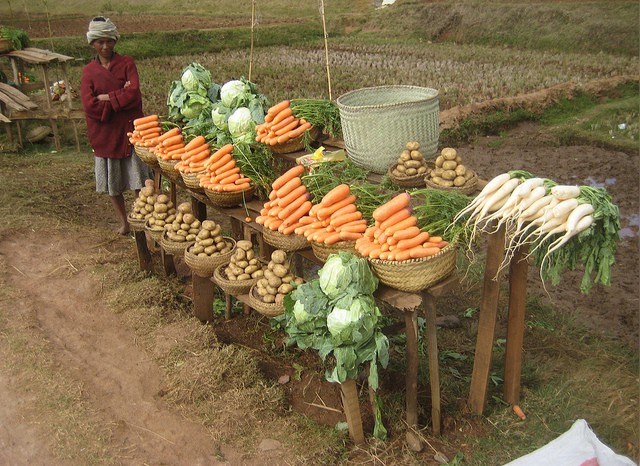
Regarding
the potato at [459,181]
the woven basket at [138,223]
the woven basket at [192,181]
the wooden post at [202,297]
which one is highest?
the potato at [459,181]

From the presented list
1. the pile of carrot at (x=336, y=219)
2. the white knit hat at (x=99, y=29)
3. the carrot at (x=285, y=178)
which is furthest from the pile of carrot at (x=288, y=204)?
the white knit hat at (x=99, y=29)

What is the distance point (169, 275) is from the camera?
5.70 metres

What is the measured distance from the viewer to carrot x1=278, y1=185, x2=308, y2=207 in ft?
12.2

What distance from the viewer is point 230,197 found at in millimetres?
4445

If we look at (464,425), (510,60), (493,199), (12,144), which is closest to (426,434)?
(464,425)

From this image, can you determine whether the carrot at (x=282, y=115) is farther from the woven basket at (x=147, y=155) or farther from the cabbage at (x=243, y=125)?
the woven basket at (x=147, y=155)

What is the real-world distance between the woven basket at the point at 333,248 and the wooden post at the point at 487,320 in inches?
28.8

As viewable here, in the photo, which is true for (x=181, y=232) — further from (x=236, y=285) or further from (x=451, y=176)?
(x=451, y=176)

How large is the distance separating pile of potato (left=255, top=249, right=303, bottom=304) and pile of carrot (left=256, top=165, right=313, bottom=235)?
0.22 meters

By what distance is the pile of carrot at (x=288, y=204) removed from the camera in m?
3.69

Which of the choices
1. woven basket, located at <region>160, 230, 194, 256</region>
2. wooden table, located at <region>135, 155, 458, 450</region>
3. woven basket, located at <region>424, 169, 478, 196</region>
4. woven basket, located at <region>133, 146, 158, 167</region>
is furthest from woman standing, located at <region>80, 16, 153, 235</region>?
woven basket, located at <region>424, 169, 478, 196</region>

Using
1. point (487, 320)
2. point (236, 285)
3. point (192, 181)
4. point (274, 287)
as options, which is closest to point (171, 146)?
point (192, 181)

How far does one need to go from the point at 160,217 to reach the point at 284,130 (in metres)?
1.39

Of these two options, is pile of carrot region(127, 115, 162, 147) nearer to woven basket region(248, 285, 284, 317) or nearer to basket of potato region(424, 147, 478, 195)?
woven basket region(248, 285, 284, 317)
